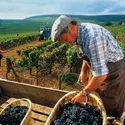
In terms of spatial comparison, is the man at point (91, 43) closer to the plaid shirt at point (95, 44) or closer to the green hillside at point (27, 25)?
the plaid shirt at point (95, 44)

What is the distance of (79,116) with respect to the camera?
2.75 metres

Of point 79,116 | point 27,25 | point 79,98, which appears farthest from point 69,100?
point 27,25

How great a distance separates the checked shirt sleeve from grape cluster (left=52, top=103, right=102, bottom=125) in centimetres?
46

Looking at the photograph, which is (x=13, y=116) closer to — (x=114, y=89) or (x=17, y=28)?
(x=114, y=89)

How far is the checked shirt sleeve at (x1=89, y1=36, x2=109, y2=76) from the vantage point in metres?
2.68

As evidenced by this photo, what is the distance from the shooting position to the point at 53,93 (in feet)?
13.0

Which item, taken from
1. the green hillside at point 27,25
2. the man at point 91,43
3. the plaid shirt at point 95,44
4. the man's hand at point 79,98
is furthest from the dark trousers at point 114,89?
the green hillside at point 27,25

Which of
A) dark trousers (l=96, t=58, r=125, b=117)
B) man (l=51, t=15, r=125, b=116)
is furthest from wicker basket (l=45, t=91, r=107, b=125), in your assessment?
dark trousers (l=96, t=58, r=125, b=117)

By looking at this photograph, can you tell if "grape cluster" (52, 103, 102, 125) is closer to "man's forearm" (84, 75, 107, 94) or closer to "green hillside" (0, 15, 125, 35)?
A: "man's forearm" (84, 75, 107, 94)

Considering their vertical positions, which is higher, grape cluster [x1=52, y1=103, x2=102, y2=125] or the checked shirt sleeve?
the checked shirt sleeve

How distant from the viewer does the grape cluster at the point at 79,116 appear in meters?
2.71

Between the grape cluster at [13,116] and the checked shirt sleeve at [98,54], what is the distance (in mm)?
1193

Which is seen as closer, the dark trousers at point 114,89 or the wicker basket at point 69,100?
the wicker basket at point 69,100

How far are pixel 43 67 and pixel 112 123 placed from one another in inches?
311
